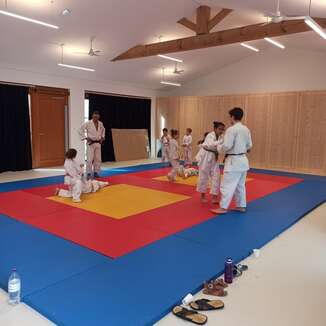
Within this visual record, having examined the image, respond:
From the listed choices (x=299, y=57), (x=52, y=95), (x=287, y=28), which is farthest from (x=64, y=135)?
(x=299, y=57)

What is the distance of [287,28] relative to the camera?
21.9ft

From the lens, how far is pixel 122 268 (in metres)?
2.95

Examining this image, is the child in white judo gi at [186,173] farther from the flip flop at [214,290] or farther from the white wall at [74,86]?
the flip flop at [214,290]

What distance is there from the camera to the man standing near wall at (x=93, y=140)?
755 centimetres

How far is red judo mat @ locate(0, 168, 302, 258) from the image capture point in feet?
11.9

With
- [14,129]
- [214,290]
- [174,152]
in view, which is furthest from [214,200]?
[14,129]

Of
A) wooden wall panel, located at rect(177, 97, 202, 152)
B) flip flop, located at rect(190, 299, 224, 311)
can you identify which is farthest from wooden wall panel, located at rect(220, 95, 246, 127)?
A: flip flop, located at rect(190, 299, 224, 311)

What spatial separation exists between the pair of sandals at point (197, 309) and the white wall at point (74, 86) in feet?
25.4

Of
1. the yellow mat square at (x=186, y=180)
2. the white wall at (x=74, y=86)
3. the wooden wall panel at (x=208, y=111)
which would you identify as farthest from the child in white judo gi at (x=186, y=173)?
the white wall at (x=74, y=86)

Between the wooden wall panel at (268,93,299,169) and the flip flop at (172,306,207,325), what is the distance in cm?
835

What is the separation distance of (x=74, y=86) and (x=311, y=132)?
7166 mm

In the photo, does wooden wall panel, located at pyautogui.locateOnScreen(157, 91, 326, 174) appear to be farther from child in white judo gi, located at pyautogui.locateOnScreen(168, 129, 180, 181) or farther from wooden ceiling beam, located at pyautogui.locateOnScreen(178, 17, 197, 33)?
child in white judo gi, located at pyautogui.locateOnScreen(168, 129, 180, 181)

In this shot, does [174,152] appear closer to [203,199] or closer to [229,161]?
[203,199]

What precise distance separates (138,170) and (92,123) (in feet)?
7.00
